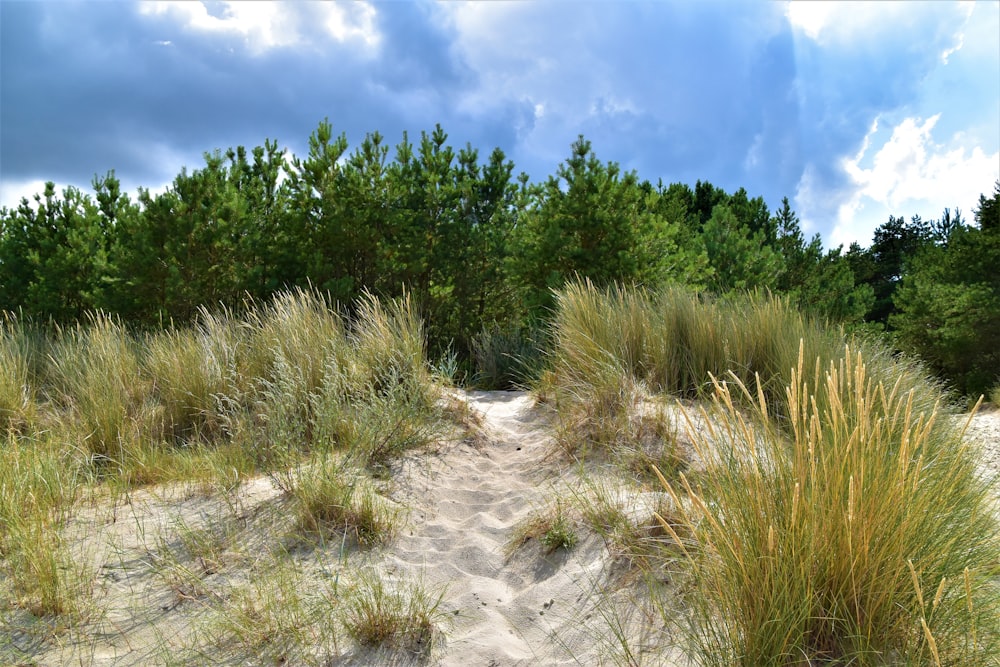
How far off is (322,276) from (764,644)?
8.84 meters

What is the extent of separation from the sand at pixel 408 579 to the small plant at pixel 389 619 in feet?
0.15

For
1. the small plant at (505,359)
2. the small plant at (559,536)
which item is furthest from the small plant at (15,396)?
the small plant at (559,536)

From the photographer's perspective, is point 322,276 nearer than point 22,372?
No

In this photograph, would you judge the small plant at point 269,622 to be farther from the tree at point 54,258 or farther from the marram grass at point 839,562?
the tree at point 54,258

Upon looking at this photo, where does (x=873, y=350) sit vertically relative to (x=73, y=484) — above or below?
above

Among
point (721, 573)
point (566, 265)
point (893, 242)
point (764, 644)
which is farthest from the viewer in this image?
point (893, 242)

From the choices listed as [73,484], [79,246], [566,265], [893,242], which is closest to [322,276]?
[566,265]

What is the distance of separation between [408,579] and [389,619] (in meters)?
0.50

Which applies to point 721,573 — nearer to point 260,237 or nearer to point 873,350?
point 873,350

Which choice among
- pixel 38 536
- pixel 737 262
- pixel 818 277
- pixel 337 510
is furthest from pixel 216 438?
pixel 818 277

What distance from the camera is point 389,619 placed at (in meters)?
2.64

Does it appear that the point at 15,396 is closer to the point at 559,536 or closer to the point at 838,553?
the point at 559,536

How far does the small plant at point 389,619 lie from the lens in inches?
103

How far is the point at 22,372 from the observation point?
651 centimetres
